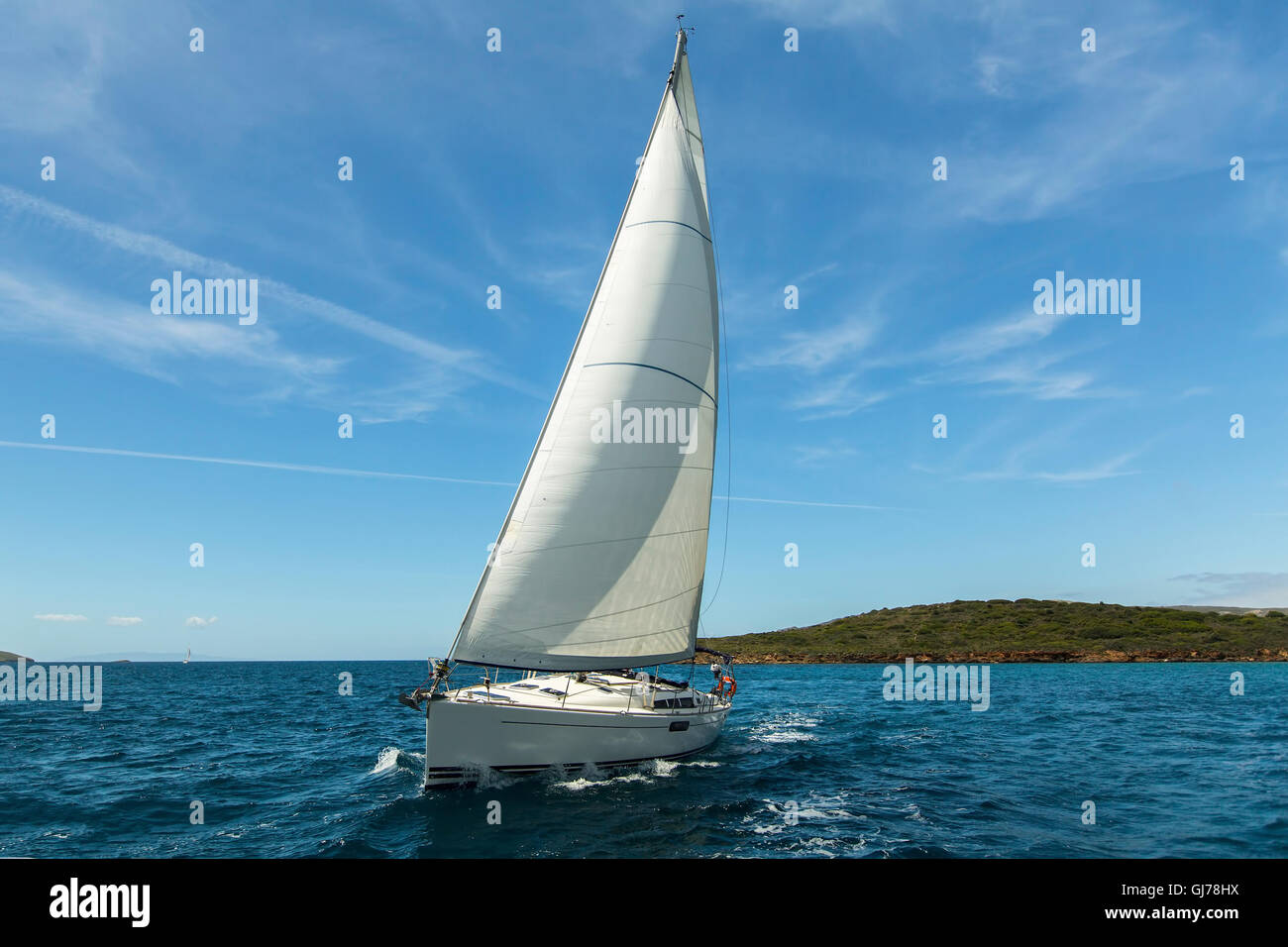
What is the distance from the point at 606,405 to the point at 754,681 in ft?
179

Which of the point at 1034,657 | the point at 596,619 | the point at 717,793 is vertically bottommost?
the point at 1034,657

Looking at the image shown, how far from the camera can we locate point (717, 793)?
765 inches

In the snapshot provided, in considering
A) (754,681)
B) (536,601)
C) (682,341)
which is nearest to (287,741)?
(536,601)

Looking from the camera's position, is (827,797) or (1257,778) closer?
(827,797)

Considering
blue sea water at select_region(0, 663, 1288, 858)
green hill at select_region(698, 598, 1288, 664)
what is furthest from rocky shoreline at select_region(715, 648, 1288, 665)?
blue sea water at select_region(0, 663, 1288, 858)

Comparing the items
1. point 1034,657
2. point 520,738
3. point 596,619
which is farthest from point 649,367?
point 1034,657

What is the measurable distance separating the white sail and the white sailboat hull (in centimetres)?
158

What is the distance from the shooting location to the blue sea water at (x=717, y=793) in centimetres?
1498

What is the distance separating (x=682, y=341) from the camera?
23.2m

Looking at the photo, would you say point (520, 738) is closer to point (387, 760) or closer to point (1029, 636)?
point (387, 760)

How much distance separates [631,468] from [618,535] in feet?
7.40

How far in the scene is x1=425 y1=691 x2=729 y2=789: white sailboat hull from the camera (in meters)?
18.4

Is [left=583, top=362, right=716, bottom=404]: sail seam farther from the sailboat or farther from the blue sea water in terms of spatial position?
the blue sea water
